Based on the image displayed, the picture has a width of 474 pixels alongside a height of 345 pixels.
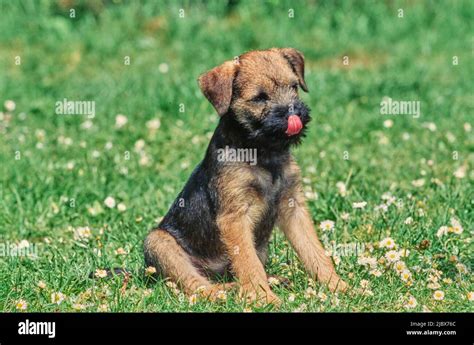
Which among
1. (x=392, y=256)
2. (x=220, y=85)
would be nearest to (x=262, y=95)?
(x=220, y=85)

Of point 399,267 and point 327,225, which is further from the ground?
point 327,225

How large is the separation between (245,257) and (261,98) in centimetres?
85

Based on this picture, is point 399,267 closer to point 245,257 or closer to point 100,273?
point 245,257

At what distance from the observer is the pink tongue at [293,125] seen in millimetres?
5457

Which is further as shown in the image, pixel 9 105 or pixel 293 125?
pixel 9 105

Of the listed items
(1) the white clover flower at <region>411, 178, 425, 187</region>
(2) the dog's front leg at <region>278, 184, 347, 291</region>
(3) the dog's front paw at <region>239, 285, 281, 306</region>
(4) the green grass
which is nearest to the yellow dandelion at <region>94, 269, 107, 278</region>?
(4) the green grass

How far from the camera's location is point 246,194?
A: 5.72 m

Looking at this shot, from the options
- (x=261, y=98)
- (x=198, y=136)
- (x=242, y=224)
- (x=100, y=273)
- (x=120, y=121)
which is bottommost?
(x=100, y=273)

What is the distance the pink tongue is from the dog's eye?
0.22 metres

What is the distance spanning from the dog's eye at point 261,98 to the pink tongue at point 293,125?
0.22 meters

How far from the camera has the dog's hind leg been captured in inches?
225

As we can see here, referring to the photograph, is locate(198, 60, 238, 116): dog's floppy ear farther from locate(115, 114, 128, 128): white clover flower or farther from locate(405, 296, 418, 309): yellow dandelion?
locate(115, 114, 128, 128): white clover flower

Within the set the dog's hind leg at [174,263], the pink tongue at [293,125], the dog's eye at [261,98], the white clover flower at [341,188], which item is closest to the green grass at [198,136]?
the white clover flower at [341,188]

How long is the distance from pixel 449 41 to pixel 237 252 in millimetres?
7750
